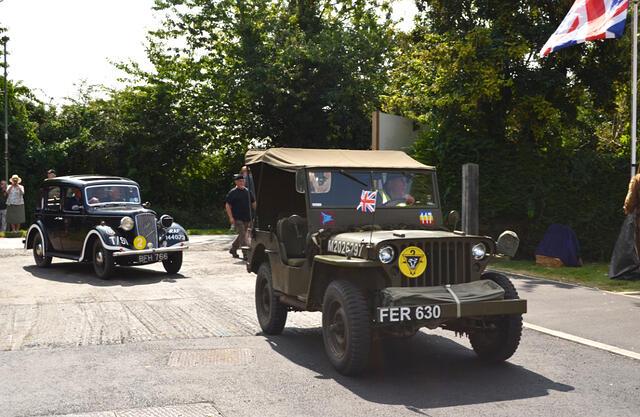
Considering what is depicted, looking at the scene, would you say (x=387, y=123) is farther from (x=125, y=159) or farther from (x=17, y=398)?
(x=125, y=159)

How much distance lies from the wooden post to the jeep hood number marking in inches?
300

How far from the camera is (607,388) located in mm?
5363

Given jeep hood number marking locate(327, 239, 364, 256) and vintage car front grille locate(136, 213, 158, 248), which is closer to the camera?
jeep hood number marking locate(327, 239, 364, 256)

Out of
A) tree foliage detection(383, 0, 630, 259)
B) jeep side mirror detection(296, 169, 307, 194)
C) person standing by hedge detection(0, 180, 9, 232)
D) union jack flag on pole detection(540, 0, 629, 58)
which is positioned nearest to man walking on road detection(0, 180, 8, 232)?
person standing by hedge detection(0, 180, 9, 232)

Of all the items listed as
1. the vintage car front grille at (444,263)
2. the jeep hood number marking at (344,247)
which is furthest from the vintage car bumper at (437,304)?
the jeep hood number marking at (344,247)

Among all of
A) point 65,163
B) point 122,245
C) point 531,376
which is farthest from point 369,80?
point 531,376

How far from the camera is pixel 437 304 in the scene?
550cm

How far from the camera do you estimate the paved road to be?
489 centimetres

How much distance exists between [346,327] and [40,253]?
10028 mm

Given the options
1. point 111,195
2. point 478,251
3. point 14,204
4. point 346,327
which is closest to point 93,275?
point 111,195

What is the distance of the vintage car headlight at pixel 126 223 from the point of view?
39.4 ft

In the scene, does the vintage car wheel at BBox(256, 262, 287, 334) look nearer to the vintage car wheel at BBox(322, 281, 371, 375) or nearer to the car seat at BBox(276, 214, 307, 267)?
the car seat at BBox(276, 214, 307, 267)

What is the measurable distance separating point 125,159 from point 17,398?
2513 cm

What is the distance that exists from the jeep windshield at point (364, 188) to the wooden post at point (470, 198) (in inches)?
260
